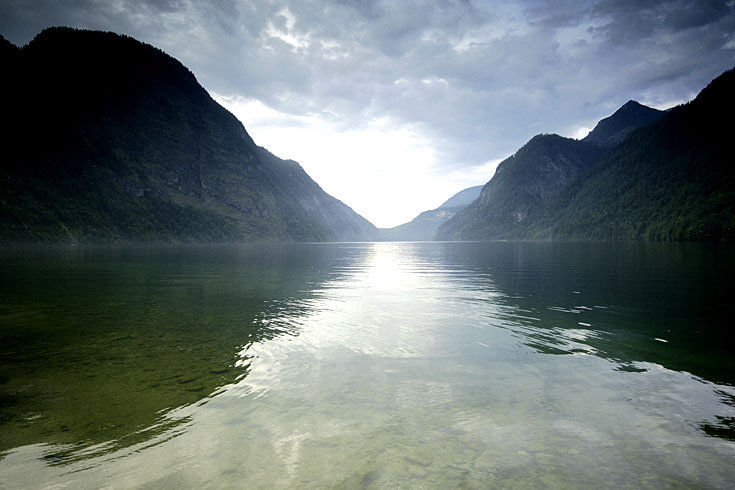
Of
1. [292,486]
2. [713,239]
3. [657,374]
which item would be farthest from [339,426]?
[713,239]

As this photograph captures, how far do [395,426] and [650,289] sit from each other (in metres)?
26.3

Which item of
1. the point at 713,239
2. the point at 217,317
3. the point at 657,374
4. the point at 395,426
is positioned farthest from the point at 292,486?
the point at 713,239

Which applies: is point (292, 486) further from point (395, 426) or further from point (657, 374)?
point (657, 374)

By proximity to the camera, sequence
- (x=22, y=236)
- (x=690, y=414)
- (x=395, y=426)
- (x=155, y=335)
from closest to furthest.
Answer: (x=395, y=426) < (x=690, y=414) < (x=155, y=335) < (x=22, y=236)

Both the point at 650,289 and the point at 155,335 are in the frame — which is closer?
the point at 155,335

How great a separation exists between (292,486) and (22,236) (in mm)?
207470

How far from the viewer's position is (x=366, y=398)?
315 inches

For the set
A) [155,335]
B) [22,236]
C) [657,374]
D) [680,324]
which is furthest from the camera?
[22,236]

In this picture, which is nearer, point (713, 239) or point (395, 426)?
point (395, 426)

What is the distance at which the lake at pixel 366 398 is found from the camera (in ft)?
17.1

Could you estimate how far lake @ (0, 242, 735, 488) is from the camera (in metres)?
5.22

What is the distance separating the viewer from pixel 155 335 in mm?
13195

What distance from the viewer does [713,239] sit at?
127812 mm

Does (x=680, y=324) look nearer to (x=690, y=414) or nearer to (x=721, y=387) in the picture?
(x=721, y=387)
